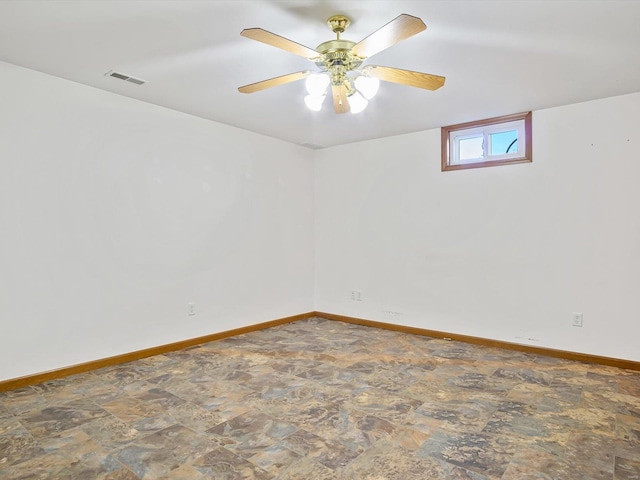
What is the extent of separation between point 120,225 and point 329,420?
2.54 m

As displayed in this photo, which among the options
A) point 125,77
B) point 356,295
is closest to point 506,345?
point 356,295

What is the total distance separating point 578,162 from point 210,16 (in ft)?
11.4

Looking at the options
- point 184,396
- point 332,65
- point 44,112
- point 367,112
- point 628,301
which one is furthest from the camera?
point 367,112

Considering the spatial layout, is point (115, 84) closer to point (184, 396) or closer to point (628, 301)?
point (184, 396)

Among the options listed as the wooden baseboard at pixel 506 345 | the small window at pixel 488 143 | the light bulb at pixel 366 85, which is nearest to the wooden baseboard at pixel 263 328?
the wooden baseboard at pixel 506 345

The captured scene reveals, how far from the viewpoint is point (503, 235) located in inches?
161

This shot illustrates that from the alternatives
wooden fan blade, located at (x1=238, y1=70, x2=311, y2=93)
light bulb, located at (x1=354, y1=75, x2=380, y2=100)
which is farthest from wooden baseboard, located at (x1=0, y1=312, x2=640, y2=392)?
light bulb, located at (x1=354, y1=75, x2=380, y2=100)

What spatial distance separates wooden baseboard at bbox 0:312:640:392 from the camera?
3.03 meters

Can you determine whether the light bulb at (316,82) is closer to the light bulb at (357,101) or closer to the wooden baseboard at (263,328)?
the light bulb at (357,101)

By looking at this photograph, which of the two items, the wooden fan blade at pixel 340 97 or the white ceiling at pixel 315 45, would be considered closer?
the white ceiling at pixel 315 45

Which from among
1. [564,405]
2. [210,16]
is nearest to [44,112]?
[210,16]

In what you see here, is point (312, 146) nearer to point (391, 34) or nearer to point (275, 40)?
point (275, 40)

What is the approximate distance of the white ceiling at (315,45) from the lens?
7.00ft

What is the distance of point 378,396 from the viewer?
2816 mm
